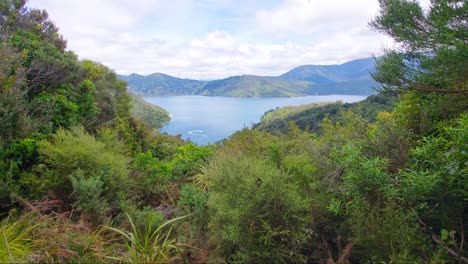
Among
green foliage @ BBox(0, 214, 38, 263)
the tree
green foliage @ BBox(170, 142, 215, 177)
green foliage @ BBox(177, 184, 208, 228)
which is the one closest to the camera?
green foliage @ BBox(0, 214, 38, 263)

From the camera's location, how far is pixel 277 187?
2250 millimetres

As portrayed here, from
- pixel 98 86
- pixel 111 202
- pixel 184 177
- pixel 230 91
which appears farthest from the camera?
pixel 230 91

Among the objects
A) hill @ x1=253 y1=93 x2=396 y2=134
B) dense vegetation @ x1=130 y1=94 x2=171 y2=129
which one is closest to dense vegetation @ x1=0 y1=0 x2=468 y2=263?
hill @ x1=253 y1=93 x2=396 y2=134

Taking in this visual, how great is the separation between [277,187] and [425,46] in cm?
382

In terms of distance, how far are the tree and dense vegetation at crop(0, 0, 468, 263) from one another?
2cm

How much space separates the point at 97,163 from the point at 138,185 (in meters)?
1.06

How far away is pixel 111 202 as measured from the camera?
402 centimetres

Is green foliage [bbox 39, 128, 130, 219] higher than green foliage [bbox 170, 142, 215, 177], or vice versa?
green foliage [bbox 39, 128, 130, 219]

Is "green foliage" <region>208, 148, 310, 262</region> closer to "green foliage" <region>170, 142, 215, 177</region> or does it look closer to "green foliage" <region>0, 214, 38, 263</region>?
"green foliage" <region>0, 214, 38, 263</region>

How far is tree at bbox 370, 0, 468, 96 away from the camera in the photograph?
3.60 metres

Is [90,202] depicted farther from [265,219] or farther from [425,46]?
[425,46]

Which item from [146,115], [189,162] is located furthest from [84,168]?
[146,115]

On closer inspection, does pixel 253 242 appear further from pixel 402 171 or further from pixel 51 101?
pixel 51 101

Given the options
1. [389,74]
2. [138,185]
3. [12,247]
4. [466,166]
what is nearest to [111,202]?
[138,185]
